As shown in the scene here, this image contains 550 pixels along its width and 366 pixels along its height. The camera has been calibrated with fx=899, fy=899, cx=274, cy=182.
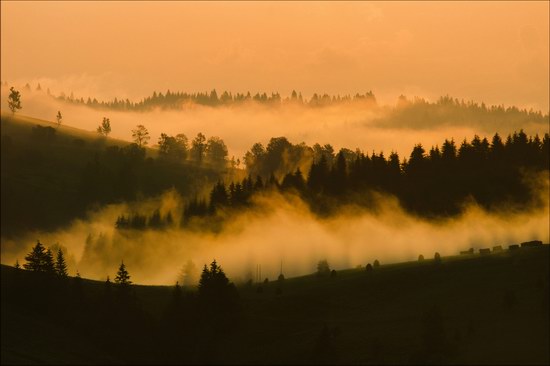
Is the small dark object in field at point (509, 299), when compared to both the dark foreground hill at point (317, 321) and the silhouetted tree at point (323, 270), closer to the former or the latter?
the dark foreground hill at point (317, 321)

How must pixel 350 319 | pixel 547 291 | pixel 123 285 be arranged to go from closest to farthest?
pixel 547 291
pixel 350 319
pixel 123 285

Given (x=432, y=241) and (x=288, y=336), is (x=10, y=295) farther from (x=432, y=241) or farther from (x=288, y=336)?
(x=432, y=241)

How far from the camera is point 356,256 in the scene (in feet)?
644

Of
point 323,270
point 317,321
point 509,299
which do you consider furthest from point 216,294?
point 323,270

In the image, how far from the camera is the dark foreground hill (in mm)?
90438

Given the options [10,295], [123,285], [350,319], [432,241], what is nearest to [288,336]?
[350,319]

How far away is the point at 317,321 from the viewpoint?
111750mm

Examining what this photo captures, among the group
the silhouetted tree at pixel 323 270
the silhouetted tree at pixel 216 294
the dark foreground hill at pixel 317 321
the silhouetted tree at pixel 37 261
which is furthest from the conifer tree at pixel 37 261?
the silhouetted tree at pixel 323 270

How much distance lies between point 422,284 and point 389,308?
34.2 ft

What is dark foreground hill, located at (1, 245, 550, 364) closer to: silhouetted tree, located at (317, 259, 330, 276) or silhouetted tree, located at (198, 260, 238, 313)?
silhouetted tree, located at (198, 260, 238, 313)

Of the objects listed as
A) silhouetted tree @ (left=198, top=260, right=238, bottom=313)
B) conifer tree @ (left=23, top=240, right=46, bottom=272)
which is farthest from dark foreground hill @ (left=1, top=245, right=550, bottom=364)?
conifer tree @ (left=23, top=240, right=46, bottom=272)

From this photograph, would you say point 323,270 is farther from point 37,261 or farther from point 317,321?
point 37,261

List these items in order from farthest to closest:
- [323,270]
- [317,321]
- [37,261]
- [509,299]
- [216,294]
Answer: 1. [323,270]
2. [37,261]
3. [216,294]
4. [317,321]
5. [509,299]

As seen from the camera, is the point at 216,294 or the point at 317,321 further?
the point at 216,294
